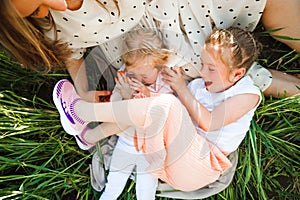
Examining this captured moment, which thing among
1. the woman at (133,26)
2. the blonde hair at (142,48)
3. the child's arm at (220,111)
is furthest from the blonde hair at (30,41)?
the child's arm at (220,111)

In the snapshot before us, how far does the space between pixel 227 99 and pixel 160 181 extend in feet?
1.01

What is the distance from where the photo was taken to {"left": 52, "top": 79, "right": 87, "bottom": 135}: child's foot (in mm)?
1439

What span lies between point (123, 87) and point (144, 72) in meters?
0.08

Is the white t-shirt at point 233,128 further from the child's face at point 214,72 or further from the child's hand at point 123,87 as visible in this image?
the child's hand at point 123,87

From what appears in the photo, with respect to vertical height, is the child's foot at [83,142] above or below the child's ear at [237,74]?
below

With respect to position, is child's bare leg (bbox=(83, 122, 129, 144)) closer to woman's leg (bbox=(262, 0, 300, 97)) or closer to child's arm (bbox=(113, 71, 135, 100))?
child's arm (bbox=(113, 71, 135, 100))

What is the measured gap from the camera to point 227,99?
4.62 feet

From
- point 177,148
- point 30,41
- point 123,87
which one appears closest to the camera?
point 30,41

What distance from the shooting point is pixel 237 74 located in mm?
1403

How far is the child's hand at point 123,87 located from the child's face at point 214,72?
21 centimetres

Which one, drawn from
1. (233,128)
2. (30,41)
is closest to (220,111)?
(233,128)

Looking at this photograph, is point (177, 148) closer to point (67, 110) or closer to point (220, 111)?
point (220, 111)

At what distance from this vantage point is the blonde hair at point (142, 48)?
1.39m

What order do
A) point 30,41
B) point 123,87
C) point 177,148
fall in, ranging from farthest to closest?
point 123,87
point 177,148
point 30,41
